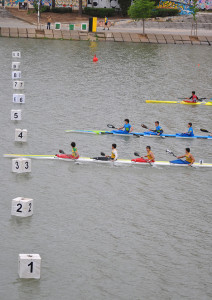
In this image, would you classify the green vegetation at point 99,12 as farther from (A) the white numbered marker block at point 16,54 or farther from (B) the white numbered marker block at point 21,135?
(B) the white numbered marker block at point 21,135

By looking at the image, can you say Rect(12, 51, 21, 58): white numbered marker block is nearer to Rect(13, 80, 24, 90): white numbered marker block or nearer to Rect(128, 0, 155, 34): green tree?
Rect(13, 80, 24, 90): white numbered marker block

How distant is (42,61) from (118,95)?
16.1 m

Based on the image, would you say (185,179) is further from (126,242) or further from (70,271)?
(70,271)

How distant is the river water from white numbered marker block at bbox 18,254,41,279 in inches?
11.3

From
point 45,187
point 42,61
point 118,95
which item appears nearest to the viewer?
point 45,187

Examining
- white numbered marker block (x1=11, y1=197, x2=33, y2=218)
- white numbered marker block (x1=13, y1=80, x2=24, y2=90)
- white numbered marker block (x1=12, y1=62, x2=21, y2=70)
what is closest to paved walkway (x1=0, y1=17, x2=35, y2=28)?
white numbered marker block (x1=12, y1=62, x2=21, y2=70)

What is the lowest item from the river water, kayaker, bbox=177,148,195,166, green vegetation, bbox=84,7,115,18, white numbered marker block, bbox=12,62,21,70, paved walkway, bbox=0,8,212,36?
the river water

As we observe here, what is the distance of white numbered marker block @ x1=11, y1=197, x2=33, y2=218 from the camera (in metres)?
27.7

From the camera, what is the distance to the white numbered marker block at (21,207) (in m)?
27.7

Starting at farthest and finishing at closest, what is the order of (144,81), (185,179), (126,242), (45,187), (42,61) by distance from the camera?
(42,61) < (144,81) < (185,179) < (45,187) < (126,242)

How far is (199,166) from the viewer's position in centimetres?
3688

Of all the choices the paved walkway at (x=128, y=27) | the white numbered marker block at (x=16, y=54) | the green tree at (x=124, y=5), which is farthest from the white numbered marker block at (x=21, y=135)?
the green tree at (x=124, y=5)

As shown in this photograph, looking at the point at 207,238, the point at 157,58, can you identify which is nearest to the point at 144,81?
the point at 157,58

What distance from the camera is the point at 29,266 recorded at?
22562 millimetres
